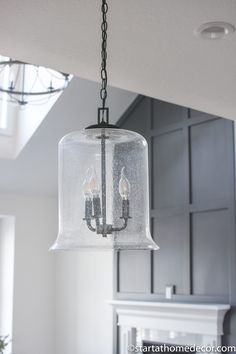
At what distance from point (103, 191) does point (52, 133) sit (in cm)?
417

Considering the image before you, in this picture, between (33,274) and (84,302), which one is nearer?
(84,302)

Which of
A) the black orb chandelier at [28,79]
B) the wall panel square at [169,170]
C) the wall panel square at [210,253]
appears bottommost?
the wall panel square at [210,253]

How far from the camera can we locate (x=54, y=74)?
223 inches

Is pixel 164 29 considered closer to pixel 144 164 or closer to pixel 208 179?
pixel 144 164

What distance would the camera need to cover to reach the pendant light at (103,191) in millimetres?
1823

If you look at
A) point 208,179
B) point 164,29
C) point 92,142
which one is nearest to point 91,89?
point 208,179

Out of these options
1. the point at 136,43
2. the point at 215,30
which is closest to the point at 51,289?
the point at 136,43

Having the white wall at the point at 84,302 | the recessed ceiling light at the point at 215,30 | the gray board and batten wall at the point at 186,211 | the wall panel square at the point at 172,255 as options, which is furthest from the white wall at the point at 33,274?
the recessed ceiling light at the point at 215,30

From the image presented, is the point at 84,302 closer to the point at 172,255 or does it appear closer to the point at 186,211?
the point at 172,255

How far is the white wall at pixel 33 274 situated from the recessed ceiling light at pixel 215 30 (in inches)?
188

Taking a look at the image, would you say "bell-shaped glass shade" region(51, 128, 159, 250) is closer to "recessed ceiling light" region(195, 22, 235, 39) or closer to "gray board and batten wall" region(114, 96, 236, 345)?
"recessed ceiling light" region(195, 22, 235, 39)

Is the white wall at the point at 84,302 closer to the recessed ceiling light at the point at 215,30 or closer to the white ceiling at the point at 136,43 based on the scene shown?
the white ceiling at the point at 136,43

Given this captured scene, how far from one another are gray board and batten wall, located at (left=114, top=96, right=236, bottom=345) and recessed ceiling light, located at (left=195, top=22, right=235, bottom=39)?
277cm

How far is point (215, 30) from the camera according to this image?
2398 millimetres
